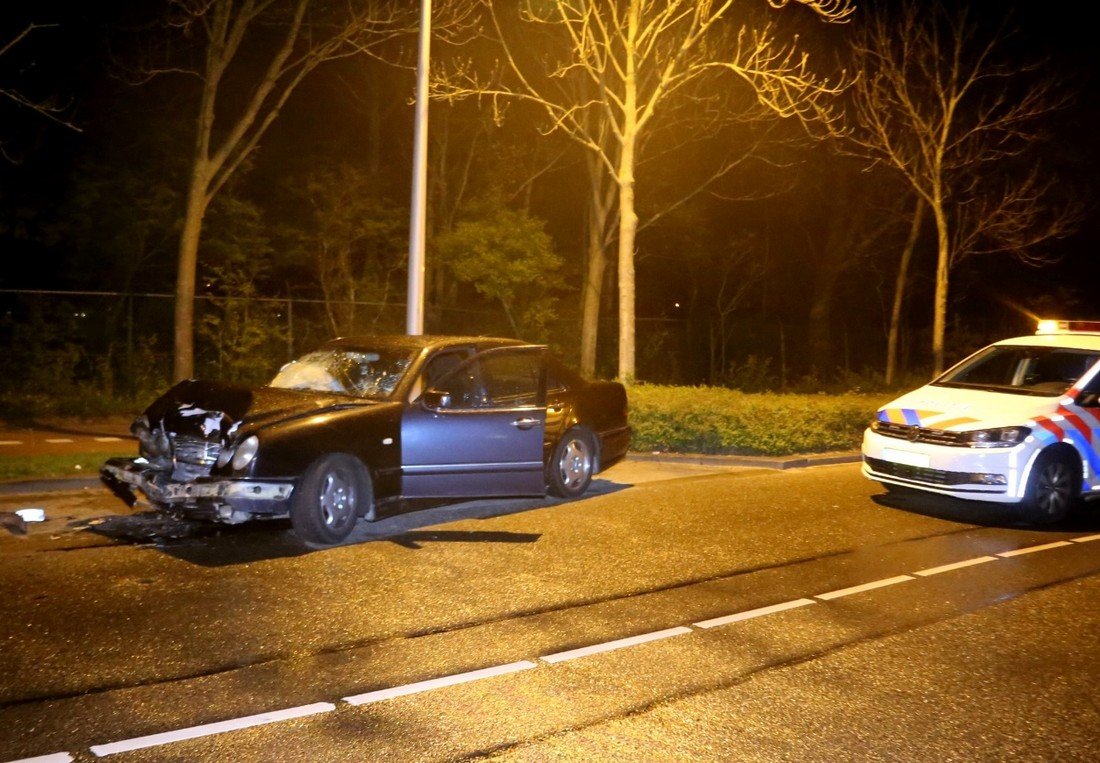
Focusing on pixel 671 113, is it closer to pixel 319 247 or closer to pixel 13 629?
pixel 319 247

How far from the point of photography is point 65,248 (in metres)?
24.3

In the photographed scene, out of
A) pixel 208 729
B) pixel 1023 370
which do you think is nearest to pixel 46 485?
pixel 208 729

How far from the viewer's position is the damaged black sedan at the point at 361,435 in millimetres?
8039

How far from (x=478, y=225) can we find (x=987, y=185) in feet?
59.0

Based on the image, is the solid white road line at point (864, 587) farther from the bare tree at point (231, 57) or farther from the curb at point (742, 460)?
the bare tree at point (231, 57)

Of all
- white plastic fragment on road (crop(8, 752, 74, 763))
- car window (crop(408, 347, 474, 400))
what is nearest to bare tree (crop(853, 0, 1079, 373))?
car window (crop(408, 347, 474, 400))

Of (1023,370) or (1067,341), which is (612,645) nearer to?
(1023,370)

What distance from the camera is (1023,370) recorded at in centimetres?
1143

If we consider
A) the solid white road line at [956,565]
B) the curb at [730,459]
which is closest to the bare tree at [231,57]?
the curb at [730,459]

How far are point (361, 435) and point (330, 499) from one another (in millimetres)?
558

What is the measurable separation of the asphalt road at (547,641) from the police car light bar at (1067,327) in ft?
8.89

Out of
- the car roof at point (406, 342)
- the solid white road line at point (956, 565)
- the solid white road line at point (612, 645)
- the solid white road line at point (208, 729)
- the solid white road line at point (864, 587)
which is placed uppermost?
the car roof at point (406, 342)

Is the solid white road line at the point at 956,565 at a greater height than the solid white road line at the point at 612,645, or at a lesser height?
greater

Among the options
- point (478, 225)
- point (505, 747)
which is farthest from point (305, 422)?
point (478, 225)
